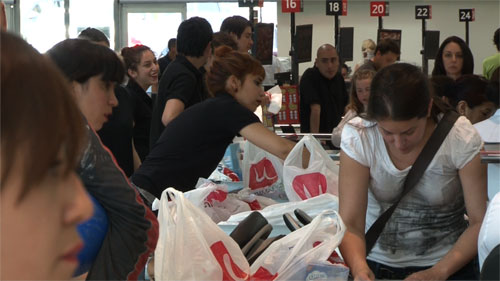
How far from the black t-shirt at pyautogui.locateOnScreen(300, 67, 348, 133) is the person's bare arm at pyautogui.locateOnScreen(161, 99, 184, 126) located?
2897mm

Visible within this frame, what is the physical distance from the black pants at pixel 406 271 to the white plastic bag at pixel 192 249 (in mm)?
503

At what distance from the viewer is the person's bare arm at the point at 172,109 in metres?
3.59

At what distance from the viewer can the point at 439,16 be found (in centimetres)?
1591

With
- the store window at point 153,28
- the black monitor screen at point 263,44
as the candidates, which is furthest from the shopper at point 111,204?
the store window at point 153,28

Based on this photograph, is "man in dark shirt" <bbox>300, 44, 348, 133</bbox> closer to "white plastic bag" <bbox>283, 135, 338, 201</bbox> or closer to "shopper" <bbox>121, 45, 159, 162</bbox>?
"shopper" <bbox>121, 45, 159, 162</bbox>

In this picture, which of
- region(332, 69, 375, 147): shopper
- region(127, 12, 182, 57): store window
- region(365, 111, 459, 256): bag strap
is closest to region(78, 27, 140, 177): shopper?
region(365, 111, 459, 256): bag strap

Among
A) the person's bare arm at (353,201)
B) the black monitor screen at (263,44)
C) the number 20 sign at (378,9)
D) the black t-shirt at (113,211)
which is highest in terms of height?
the number 20 sign at (378,9)

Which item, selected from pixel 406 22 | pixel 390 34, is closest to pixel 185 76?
pixel 390 34

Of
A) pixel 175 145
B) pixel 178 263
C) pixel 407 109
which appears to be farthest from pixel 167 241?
pixel 175 145

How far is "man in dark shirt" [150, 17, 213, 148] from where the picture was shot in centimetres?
368

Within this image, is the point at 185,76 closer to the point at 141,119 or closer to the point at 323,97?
the point at 141,119

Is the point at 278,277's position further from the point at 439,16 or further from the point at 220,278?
the point at 439,16

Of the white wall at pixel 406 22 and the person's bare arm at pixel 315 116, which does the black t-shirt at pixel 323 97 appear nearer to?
the person's bare arm at pixel 315 116

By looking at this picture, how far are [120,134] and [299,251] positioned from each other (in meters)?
1.48
